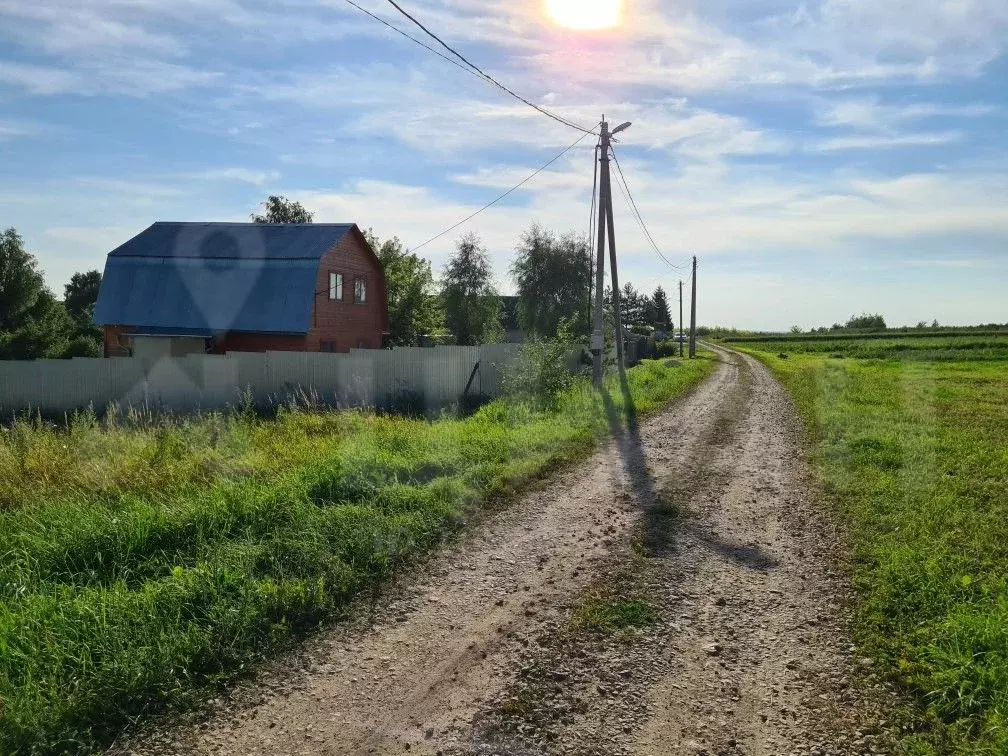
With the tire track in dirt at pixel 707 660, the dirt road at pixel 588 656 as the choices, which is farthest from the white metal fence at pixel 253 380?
the tire track in dirt at pixel 707 660

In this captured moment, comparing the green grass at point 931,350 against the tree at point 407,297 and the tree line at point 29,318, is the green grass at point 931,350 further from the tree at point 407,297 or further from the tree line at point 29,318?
the tree line at point 29,318

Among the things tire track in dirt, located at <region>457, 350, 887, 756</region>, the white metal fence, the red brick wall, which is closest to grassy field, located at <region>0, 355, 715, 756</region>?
tire track in dirt, located at <region>457, 350, 887, 756</region>

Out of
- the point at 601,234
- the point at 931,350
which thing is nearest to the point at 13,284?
the point at 601,234

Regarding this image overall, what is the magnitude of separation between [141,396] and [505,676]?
53.7 feet

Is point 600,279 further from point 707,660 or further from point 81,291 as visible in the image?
point 81,291

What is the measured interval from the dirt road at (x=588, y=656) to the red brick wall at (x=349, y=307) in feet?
67.2

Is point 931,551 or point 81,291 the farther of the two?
point 81,291

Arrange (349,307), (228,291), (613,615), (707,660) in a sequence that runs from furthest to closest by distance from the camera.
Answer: (349,307) → (228,291) → (613,615) → (707,660)

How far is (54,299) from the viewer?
40.5 m

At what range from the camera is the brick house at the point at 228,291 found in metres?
25.7

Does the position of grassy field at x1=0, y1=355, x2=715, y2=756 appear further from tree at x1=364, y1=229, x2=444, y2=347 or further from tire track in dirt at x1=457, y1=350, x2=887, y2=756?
tree at x1=364, y1=229, x2=444, y2=347

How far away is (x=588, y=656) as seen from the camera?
4426mm

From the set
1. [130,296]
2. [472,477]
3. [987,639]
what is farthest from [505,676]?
[130,296]

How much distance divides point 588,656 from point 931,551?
3.38 metres
